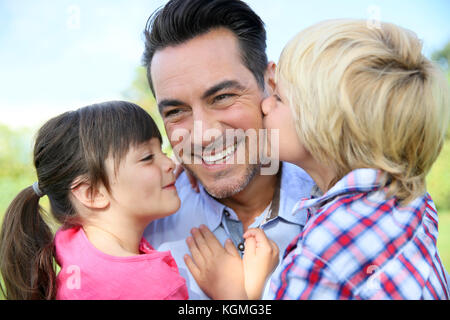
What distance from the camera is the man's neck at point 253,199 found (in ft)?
6.92

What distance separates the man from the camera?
191 cm

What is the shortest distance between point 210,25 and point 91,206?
1.03m

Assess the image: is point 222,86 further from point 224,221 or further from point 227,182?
point 224,221

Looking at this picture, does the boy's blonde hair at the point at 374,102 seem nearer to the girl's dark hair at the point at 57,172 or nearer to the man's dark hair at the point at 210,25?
the man's dark hair at the point at 210,25

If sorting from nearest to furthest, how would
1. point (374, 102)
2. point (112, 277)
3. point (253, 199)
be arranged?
point (374, 102) → point (112, 277) → point (253, 199)

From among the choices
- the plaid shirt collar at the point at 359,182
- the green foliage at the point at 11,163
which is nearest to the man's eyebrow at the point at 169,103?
the plaid shirt collar at the point at 359,182

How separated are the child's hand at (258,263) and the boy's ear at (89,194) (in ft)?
2.05

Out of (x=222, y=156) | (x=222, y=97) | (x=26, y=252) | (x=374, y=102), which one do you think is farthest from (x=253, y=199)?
(x=26, y=252)

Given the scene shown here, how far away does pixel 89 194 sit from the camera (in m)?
1.70

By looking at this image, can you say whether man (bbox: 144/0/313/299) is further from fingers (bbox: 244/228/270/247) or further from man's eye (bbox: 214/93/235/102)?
fingers (bbox: 244/228/270/247)

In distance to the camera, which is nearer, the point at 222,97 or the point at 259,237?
the point at 259,237

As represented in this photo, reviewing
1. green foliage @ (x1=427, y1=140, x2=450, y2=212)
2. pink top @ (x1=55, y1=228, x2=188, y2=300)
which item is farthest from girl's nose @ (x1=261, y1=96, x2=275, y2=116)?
green foliage @ (x1=427, y1=140, x2=450, y2=212)

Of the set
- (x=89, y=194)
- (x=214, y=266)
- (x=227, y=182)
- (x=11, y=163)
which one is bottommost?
(x=11, y=163)
